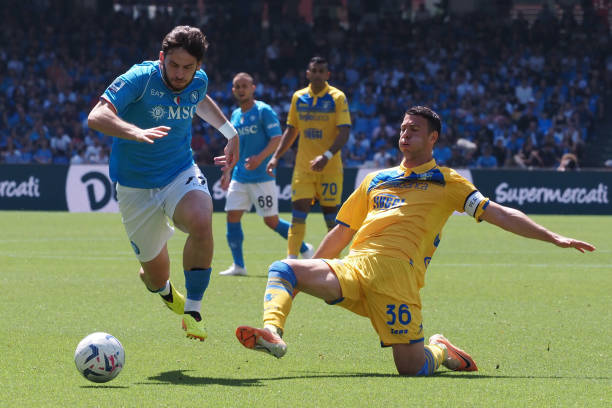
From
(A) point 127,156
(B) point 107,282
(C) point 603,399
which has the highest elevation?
(A) point 127,156

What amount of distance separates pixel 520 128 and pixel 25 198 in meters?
14.9

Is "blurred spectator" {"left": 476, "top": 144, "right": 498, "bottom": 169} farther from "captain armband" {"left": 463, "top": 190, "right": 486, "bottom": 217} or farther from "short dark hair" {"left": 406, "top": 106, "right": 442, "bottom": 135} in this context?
"captain armband" {"left": 463, "top": 190, "right": 486, "bottom": 217}

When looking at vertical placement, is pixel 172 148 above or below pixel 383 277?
above

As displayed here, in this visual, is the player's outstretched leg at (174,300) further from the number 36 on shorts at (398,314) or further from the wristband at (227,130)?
the number 36 on shorts at (398,314)

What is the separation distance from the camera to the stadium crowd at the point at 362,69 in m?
28.9

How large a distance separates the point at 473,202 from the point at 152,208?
243cm

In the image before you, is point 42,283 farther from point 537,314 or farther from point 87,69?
point 87,69

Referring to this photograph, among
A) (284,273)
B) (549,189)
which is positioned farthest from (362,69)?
(284,273)

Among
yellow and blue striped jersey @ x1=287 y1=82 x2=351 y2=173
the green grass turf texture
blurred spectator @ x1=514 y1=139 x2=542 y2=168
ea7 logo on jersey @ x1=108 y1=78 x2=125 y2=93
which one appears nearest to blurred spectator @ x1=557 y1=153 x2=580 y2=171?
blurred spectator @ x1=514 y1=139 x2=542 y2=168

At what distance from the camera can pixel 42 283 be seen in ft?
35.2

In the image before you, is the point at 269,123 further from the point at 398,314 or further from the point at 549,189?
the point at 549,189

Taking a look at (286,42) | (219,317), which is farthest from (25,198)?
(219,317)

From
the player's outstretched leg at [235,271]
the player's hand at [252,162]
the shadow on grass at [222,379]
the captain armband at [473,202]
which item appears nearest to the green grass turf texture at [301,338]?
the shadow on grass at [222,379]

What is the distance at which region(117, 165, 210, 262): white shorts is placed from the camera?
23.0 feet
